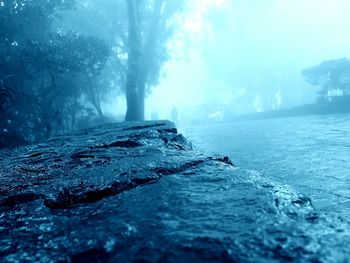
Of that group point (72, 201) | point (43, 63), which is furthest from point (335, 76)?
point (72, 201)

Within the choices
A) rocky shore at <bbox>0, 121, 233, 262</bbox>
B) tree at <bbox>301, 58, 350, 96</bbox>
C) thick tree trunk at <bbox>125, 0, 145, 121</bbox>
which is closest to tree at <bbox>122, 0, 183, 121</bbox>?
thick tree trunk at <bbox>125, 0, 145, 121</bbox>

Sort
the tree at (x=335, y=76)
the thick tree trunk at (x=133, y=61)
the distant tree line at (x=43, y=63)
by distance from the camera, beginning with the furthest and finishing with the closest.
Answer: the tree at (x=335, y=76) < the thick tree trunk at (x=133, y=61) < the distant tree line at (x=43, y=63)

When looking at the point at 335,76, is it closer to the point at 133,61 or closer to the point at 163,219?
the point at 133,61

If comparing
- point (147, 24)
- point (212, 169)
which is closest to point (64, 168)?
point (212, 169)

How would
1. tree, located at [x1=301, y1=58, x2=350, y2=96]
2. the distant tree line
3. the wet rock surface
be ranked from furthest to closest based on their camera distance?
tree, located at [x1=301, y1=58, x2=350, y2=96]
the distant tree line
the wet rock surface

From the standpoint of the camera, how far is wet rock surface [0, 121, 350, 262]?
73cm

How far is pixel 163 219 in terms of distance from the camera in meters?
0.92

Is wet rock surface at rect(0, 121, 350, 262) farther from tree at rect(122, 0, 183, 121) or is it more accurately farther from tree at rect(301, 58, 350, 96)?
tree at rect(301, 58, 350, 96)

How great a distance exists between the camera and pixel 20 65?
1016 centimetres

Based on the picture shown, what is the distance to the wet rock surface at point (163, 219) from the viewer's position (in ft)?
2.39

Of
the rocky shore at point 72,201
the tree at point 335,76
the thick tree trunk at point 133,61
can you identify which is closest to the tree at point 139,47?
the thick tree trunk at point 133,61

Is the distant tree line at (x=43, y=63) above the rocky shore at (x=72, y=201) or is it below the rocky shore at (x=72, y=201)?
above

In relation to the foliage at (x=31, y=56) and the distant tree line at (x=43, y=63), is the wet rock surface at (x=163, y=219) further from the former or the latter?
the foliage at (x=31, y=56)

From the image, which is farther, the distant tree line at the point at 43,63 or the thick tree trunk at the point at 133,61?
the thick tree trunk at the point at 133,61
